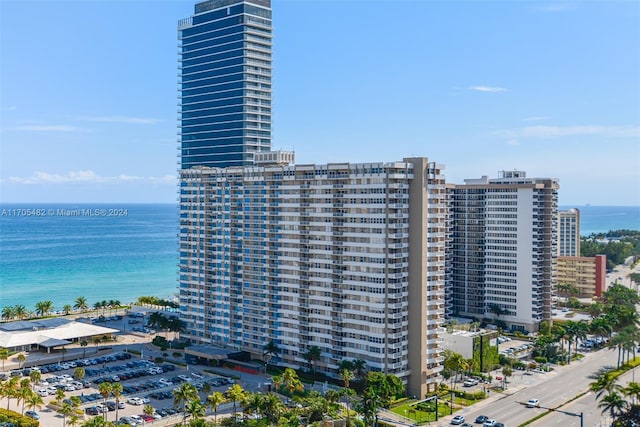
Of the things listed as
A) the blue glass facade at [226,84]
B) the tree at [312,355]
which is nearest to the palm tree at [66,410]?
the tree at [312,355]

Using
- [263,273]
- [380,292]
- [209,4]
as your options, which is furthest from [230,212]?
[209,4]

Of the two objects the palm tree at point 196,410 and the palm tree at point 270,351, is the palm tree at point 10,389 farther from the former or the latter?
the palm tree at point 270,351

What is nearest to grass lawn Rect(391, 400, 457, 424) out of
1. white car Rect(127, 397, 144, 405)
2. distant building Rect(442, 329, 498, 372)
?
distant building Rect(442, 329, 498, 372)

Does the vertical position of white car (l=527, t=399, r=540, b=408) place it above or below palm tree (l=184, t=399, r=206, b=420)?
below

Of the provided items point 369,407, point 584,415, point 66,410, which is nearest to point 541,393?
point 584,415

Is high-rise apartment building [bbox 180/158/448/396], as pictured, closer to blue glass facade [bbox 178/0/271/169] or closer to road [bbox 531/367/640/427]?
road [bbox 531/367/640/427]

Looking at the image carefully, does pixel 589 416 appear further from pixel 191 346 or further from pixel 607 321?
pixel 191 346
